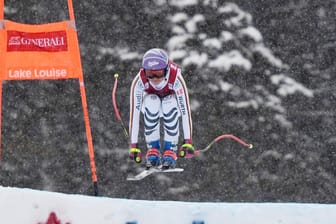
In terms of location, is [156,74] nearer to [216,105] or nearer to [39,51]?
[39,51]

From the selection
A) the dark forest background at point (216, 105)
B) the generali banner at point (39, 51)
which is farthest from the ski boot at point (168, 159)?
the dark forest background at point (216, 105)

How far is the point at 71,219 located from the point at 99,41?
11.4 feet

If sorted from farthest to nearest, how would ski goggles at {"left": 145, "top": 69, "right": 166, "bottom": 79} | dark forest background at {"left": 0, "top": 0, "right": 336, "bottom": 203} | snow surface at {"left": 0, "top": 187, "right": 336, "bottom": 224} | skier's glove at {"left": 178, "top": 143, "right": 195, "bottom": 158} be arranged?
dark forest background at {"left": 0, "top": 0, "right": 336, "bottom": 203} → skier's glove at {"left": 178, "top": 143, "right": 195, "bottom": 158} → ski goggles at {"left": 145, "top": 69, "right": 166, "bottom": 79} → snow surface at {"left": 0, "top": 187, "right": 336, "bottom": 224}

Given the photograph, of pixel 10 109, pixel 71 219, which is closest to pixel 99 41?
pixel 10 109

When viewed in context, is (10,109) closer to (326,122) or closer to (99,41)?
(99,41)

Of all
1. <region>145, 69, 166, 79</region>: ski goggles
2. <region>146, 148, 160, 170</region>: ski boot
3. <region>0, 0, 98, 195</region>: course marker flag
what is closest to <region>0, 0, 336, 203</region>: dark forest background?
<region>0, 0, 98, 195</region>: course marker flag

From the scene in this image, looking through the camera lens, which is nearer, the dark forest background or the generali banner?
the generali banner

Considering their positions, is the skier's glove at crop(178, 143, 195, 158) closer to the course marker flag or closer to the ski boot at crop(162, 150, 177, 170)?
the ski boot at crop(162, 150, 177, 170)

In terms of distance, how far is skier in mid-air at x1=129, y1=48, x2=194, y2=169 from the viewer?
607 centimetres

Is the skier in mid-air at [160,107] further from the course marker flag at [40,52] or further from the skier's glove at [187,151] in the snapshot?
the course marker flag at [40,52]

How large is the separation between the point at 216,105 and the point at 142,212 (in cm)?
329

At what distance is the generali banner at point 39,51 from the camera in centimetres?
632

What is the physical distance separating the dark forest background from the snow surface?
9.17 feet

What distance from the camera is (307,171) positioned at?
28.7ft
